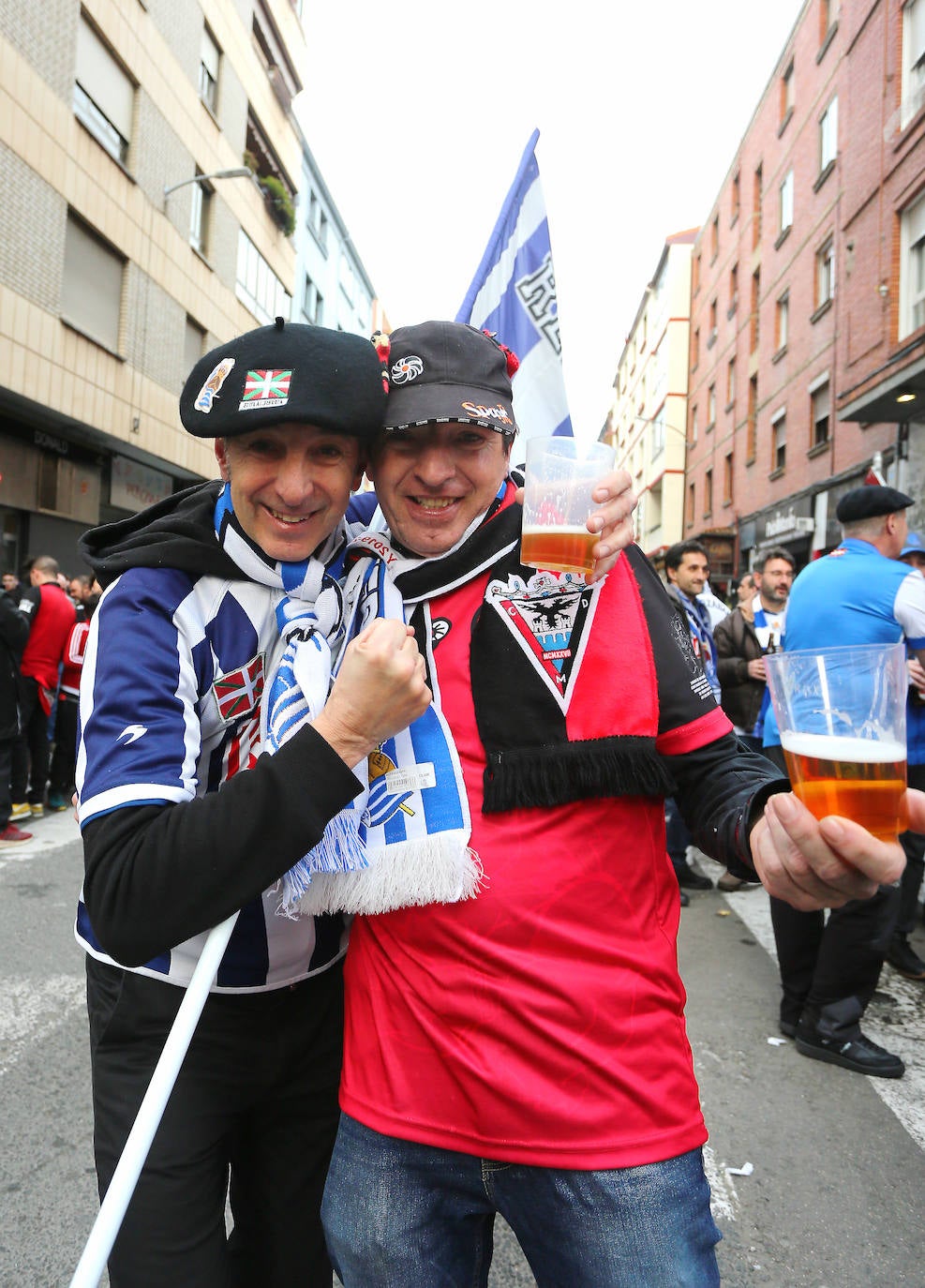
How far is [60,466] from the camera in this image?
44.0 ft

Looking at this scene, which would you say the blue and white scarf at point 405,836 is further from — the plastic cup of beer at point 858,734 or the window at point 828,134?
the window at point 828,134

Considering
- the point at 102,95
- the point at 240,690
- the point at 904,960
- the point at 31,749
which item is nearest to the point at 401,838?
the point at 240,690

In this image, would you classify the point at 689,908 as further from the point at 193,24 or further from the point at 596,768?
the point at 193,24

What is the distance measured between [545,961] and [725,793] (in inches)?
15.8

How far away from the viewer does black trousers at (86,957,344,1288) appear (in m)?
1.41

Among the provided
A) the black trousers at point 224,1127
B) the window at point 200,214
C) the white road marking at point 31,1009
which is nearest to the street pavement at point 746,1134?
the white road marking at point 31,1009

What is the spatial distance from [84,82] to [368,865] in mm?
15081

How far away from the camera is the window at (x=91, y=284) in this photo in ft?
41.6

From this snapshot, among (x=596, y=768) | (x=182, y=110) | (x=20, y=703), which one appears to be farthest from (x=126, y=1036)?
(x=182, y=110)

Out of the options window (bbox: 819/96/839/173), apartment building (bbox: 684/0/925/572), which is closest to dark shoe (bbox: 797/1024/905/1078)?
apartment building (bbox: 684/0/925/572)

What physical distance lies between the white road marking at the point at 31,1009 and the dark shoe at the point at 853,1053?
3.04 m

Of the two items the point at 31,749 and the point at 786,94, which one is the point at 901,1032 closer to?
the point at 31,749

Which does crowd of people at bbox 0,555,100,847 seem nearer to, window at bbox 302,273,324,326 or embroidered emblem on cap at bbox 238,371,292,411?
embroidered emblem on cap at bbox 238,371,292,411

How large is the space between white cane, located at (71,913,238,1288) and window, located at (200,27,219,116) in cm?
1915
